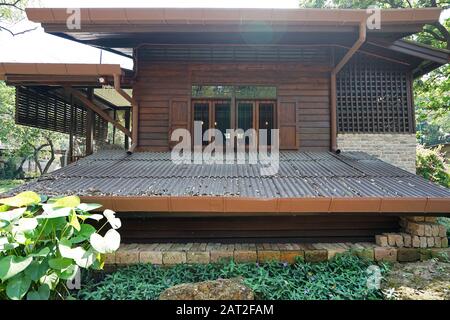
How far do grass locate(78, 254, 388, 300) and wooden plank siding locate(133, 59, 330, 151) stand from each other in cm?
298

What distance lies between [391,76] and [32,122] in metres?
9.00

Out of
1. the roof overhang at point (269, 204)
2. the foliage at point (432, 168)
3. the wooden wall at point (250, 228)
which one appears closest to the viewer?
the roof overhang at point (269, 204)

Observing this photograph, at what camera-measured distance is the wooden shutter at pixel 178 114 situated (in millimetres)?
5926

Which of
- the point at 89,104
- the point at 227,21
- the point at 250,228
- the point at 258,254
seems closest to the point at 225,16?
the point at 227,21

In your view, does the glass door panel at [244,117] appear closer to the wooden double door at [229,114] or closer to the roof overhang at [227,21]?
the wooden double door at [229,114]

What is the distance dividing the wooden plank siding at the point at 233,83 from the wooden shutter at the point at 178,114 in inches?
0.9

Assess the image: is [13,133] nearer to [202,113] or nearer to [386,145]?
[202,113]

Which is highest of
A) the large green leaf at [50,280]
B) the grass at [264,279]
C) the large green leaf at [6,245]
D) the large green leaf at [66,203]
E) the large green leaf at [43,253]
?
the large green leaf at [66,203]

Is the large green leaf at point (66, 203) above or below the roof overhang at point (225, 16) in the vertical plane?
below

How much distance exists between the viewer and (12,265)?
90.7 inches

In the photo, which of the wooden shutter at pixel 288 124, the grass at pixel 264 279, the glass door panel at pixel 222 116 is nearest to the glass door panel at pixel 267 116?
the wooden shutter at pixel 288 124

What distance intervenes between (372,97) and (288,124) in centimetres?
219

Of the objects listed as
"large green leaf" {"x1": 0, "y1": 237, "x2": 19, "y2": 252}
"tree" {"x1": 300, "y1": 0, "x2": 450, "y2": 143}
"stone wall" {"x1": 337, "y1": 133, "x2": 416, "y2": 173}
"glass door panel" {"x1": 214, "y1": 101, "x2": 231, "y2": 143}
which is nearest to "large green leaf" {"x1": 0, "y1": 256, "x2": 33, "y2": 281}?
"large green leaf" {"x1": 0, "y1": 237, "x2": 19, "y2": 252}
